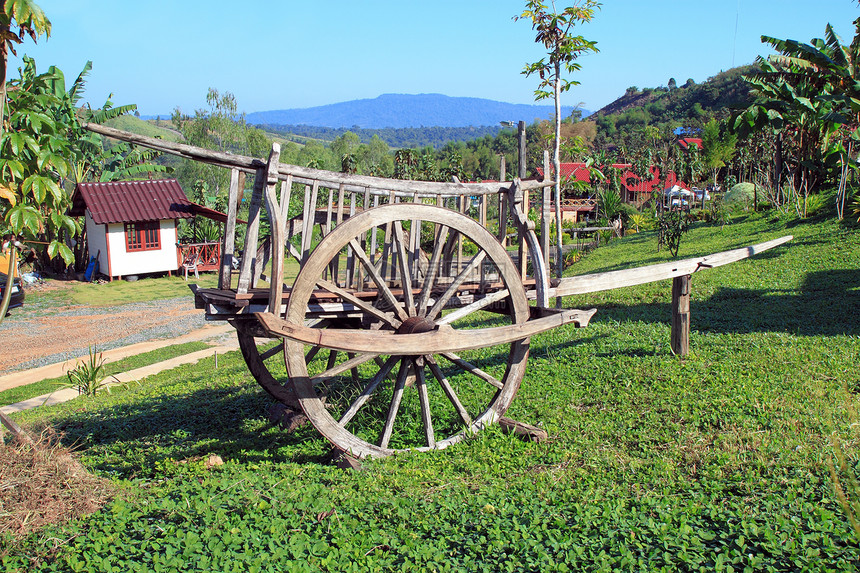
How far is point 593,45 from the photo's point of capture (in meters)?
11.1

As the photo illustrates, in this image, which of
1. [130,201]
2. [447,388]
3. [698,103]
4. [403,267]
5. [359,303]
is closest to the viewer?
[359,303]

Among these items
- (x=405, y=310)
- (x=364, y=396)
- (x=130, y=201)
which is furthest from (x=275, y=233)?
(x=130, y=201)

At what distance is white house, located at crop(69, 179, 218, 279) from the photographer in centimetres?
2292

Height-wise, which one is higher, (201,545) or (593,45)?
(593,45)

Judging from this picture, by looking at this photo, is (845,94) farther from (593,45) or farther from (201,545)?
(201,545)

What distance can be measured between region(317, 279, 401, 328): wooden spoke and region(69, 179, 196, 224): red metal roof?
18.4 m

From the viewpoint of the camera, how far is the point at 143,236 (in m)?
24.0

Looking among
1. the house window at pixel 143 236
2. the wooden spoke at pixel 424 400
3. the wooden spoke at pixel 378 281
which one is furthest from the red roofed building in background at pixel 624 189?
the wooden spoke at pixel 378 281

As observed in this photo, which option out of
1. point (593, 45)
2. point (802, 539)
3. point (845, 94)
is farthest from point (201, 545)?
point (845, 94)

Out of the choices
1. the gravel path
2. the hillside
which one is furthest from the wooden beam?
the hillside

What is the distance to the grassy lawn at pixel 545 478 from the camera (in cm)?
380

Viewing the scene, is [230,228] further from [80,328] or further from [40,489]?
[80,328]

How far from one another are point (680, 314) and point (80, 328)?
14.8 metres

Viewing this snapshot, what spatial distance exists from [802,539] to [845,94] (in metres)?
11.5
